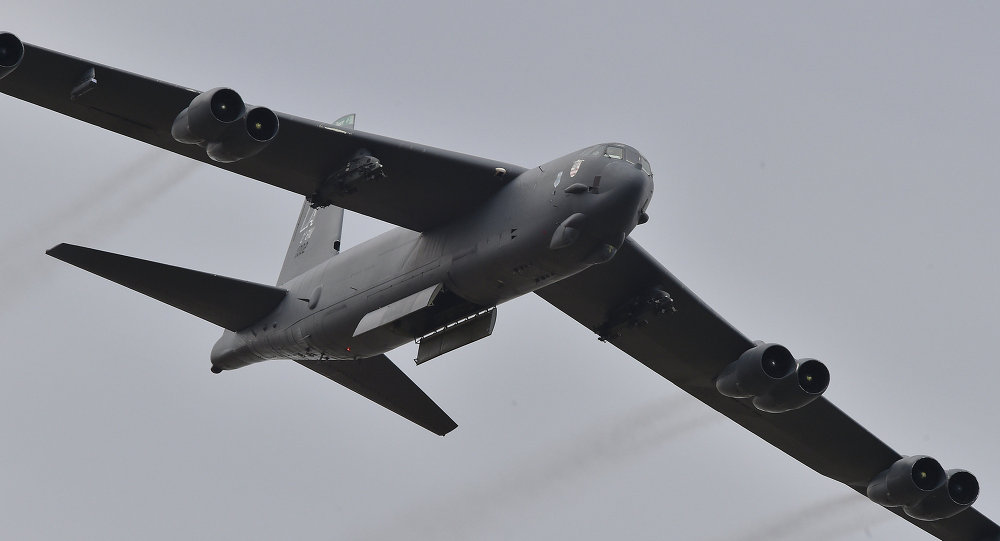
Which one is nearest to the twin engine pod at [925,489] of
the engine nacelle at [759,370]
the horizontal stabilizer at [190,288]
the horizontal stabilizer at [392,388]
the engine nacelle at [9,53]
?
the engine nacelle at [759,370]

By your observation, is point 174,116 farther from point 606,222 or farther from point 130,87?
point 606,222

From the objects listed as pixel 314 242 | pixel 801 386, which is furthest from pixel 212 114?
pixel 801 386

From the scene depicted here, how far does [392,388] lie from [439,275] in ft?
19.4

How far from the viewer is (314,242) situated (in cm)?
3784

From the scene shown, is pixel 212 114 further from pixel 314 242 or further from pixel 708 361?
pixel 708 361

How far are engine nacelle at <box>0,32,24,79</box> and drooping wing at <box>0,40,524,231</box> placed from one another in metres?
1.45

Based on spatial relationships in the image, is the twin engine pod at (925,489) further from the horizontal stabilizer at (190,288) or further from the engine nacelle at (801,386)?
the horizontal stabilizer at (190,288)

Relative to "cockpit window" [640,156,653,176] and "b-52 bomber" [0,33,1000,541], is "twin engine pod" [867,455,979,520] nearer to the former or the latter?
"b-52 bomber" [0,33,1000,541]

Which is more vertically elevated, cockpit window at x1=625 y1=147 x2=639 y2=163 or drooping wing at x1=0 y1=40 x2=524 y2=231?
drooping wing at x1=0 y1=40 x2=524 y2=231

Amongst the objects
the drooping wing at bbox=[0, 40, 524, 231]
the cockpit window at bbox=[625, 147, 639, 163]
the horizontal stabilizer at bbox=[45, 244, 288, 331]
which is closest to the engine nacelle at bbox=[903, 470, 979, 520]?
the cockpit window at bbox=[625, 147, 639, 163]

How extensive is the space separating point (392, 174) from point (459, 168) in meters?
1.42

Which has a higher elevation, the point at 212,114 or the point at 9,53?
the point at 9,53

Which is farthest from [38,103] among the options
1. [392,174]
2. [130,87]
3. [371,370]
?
[371,370]

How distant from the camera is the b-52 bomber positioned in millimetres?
28484
